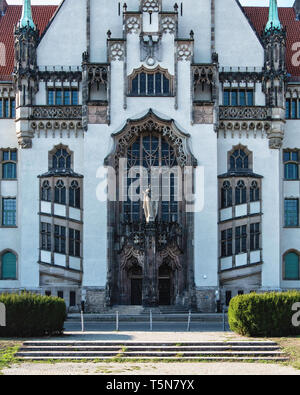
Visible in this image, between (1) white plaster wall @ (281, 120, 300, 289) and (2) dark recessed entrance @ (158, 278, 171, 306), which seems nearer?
(2) dark recessed entrance @ (158, 278, 171, 306)

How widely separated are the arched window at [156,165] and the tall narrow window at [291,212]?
25.6ft

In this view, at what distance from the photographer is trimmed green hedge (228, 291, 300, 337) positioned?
3600 cm

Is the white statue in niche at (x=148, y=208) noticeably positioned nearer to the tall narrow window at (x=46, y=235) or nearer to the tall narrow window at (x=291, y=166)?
the tall narrow window at (x=46, y=235)

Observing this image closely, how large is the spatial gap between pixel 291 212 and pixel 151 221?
10.5 meters

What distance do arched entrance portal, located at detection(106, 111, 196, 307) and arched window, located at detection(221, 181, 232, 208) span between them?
2588 mm

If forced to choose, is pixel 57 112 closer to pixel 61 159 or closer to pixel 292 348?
pixel 61 159

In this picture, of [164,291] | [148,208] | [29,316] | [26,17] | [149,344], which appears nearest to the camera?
[149,344]

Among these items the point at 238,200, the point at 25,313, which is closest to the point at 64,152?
the point at 238,200

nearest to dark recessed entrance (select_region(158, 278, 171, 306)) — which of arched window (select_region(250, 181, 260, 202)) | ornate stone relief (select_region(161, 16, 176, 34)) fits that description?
arched window (select_region(250, 181, 260, 202))

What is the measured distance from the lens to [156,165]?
57.9 meters

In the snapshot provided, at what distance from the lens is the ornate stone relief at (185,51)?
5809 cm

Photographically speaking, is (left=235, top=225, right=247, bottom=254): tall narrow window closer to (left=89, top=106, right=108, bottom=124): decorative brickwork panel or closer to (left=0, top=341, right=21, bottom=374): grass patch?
(left=89, top=106, right=108, bottom=124): decorative brickwork panel

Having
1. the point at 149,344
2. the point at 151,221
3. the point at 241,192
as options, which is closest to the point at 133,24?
the point at 241,192

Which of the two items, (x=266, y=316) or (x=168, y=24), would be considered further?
(x=168, y=24)
